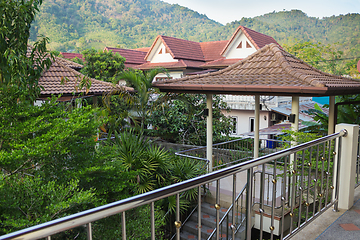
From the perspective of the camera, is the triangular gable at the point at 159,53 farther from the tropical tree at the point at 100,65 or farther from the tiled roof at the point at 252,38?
the tropical tree at the point at 100,65

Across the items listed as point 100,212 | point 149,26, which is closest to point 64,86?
point 100,212

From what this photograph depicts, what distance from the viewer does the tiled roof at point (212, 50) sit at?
3039cm

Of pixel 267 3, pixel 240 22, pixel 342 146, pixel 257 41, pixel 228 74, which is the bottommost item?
pixel 342 146

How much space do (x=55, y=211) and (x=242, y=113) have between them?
62.6 feet

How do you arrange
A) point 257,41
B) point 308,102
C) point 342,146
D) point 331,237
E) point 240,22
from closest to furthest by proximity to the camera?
point 331,237 → point 342,146 → point 308,102 → point 257,41 → point 240,22

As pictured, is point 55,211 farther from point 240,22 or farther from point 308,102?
point 240,22

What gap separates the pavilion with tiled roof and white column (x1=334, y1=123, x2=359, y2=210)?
3208 mm

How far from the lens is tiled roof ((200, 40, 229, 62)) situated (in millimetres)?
30388

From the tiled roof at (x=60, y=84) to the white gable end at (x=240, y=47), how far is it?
16.8 meters

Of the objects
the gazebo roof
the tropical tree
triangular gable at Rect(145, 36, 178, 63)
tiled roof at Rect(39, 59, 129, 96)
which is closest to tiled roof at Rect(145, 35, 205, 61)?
triangular gable at Rect(145, 36, 178, 63)

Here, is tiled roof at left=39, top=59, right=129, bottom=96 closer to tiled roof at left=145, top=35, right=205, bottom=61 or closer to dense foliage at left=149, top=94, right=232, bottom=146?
dense foliage at left=149, top=94, right=232, bottom=146

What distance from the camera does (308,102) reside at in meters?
21.7

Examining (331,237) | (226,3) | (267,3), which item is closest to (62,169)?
(331,237)

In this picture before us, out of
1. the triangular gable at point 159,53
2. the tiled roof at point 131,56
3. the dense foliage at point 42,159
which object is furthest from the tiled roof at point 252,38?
the dense foliage at point 42,159
